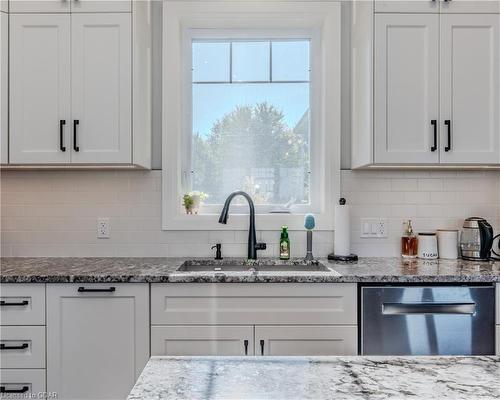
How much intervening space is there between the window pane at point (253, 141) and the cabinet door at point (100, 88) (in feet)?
1.74

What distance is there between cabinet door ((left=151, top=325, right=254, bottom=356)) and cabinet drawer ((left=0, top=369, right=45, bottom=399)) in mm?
533

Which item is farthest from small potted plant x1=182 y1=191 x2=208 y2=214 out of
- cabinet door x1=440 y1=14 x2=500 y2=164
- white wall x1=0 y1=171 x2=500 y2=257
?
cabinet door x1=440 y1=14 x2=500 y2=164

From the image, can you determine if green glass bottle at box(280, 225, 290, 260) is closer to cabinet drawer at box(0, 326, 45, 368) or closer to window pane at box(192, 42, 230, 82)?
window pane at box(192, 42, 230, 82)

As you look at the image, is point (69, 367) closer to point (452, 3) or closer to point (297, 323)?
point (297, 323)

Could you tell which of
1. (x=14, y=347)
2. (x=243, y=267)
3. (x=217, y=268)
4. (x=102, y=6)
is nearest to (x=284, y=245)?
(x=243, y=267)

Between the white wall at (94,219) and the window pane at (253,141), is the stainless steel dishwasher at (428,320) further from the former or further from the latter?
the window pane at (253,141)

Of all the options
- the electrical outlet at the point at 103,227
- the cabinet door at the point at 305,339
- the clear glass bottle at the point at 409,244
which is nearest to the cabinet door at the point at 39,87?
the electrical outlet at the point at 103,227

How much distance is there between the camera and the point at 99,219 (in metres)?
2.34

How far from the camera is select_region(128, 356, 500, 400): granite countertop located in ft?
1.96

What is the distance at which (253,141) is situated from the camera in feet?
8.07

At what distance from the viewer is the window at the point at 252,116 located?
8.04ft

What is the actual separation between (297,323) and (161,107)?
1.49m

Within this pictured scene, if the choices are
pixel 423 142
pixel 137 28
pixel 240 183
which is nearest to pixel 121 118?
pixel 137 28

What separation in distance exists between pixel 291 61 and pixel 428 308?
1674mm
